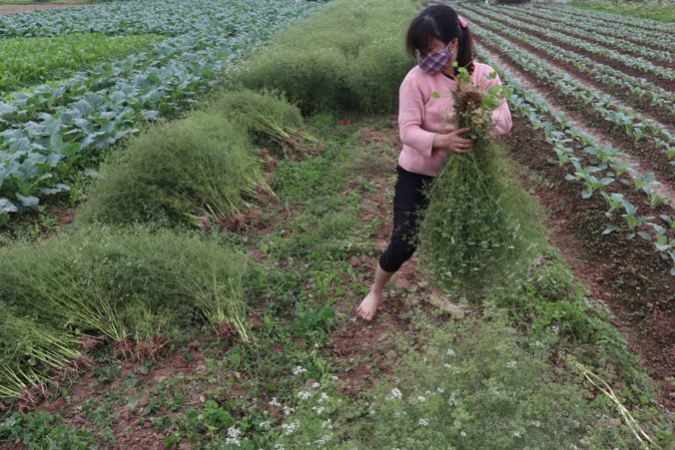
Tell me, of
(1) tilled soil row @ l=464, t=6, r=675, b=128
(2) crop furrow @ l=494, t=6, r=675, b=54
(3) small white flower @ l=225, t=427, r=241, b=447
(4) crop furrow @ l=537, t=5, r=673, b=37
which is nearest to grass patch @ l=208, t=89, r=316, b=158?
(3) small white flower @ l=225, t=427, r=241, b=447

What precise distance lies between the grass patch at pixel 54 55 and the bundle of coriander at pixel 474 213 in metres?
9.86

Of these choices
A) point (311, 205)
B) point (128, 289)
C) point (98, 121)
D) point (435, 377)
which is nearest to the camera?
point (435, 377)

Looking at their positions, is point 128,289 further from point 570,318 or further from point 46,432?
point 570,318

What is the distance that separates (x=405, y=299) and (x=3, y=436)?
2519 millimetres

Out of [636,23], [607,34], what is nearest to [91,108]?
[607,34]

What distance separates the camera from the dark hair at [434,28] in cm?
253

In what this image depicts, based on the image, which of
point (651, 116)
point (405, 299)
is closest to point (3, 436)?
point (405, 299)

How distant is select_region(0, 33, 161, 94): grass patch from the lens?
11.0m

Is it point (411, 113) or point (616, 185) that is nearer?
point (411, 113)

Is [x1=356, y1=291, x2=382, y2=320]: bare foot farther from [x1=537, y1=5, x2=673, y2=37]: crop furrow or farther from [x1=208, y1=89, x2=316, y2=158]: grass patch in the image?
[x1=537, y1=5, x2=673, y2=37]: crop furrow

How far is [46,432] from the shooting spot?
8.71ft

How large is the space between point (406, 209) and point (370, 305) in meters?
0.86

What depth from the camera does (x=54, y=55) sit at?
12531 mm

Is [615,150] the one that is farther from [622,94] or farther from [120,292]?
[120,292]
